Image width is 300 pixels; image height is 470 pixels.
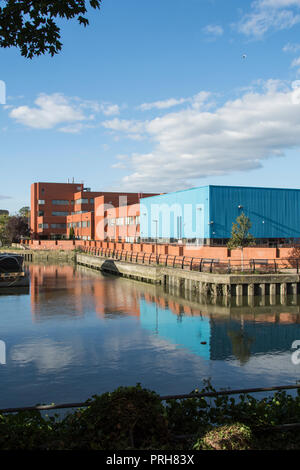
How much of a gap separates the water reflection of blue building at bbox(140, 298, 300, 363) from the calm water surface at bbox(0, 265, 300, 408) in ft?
0.17

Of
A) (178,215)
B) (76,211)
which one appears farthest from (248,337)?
(76,211)

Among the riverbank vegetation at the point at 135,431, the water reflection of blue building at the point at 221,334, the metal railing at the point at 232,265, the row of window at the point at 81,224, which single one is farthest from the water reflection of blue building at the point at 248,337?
the row of window at the point at 81,224

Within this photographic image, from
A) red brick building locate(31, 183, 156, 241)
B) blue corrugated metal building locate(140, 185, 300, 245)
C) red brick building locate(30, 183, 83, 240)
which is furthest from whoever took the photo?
red brick building locate(30, 183, 83, 240)

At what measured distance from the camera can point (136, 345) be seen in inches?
850

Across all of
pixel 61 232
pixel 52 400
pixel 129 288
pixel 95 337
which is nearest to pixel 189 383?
pixel 52 400

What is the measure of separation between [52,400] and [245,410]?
27.3ft

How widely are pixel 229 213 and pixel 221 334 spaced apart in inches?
1185

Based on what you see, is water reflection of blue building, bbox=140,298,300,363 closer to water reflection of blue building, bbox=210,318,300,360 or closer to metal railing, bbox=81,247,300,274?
water reflection of blue building, bbox=210,318,300,360

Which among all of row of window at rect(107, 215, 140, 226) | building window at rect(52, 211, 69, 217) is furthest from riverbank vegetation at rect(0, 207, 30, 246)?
row of window at rect(107, 215, 140, 226)

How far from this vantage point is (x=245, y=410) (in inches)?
298

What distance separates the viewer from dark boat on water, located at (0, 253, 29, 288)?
47281mm

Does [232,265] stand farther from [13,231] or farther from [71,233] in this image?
[13,231]

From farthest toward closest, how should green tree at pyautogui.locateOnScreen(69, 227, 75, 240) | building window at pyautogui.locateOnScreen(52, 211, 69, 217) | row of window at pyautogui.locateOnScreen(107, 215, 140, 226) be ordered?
1. building window at pyautogui.locateOnScreen(52, 211, 69, 217)
2. green tree at pyautogui.locateOnScreen(69, 227, 75, 240)
3. row of window at pyautogui.locateOnScreen(107, 215, 140, 226)

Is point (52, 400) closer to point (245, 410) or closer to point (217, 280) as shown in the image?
point (245, 410)
